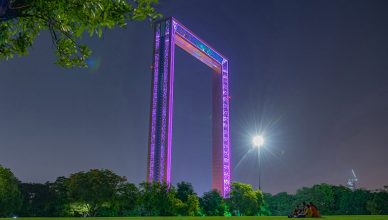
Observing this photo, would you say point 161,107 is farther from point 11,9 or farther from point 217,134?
point 11,9

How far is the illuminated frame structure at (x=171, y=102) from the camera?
62938 mm

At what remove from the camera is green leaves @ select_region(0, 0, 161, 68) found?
259 inches

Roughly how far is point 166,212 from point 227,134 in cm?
3657

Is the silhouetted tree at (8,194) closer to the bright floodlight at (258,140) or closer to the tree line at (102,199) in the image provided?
the tree line at (102,199)

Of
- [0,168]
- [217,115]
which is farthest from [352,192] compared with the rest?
[0,168]

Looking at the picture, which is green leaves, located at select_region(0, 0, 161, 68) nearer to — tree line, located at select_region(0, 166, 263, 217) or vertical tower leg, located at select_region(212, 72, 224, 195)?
tree line, located at select_region(0, 166, 263, 217)

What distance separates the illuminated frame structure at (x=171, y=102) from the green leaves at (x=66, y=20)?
5201 cm

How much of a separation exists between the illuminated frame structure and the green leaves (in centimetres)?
5201

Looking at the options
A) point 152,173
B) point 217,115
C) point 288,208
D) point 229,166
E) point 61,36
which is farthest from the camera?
point 217,115

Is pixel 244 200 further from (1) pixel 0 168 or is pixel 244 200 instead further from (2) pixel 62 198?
(1) pixel 0 168

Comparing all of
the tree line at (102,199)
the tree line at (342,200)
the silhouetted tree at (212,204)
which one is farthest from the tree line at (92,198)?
the tree line at (342,200)

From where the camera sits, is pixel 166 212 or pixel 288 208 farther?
pixel 288 208

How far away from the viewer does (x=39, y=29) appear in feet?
28.1

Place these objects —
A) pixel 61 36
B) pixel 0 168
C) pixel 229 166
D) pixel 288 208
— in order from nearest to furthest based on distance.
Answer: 1. pixel 61 36
2. pixel 0 168
3. pixel 288 208
4. pixel 229 166
